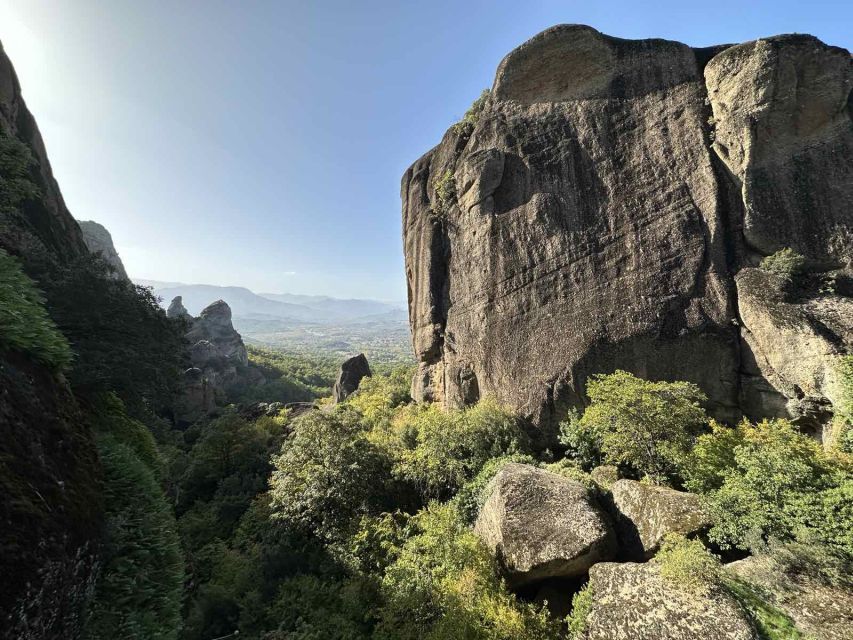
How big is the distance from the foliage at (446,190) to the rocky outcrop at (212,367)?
16.1 meters

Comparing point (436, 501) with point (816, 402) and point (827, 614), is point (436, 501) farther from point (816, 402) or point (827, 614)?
point (816, 402)

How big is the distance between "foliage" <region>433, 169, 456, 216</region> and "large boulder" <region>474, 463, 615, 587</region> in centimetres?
1567

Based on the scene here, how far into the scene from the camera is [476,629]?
24.1ft

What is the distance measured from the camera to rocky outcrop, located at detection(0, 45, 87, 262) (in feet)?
48.3

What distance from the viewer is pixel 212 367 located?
52.0 meters

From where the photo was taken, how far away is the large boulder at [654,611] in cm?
583

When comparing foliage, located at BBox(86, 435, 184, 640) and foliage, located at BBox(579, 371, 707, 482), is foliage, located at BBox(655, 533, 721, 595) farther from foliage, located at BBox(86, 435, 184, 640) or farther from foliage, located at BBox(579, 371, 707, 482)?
foliage, located at BBox(86, 435, 184, 640)

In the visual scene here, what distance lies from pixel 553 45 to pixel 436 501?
69.2ft

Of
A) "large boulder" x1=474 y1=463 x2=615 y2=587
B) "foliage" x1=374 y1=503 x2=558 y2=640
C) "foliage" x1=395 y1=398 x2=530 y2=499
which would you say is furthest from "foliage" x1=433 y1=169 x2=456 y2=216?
"foliage" x1=374 y1=503 x2=558 y2=640

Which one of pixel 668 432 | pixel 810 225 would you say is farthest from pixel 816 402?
pixel 810 225

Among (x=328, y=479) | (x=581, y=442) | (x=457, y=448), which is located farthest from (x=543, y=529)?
(x=328, y=479)

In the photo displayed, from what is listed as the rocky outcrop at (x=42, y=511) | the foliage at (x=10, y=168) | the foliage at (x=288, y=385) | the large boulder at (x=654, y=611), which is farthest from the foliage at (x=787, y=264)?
the foliage at (x=288, y=385)

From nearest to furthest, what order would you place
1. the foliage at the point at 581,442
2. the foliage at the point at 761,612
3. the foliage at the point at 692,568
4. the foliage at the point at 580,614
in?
the foliage at the point at 761,612
the foliage at the point at 692,568
the foliage at the point at 580,614
the foliage at the point at 581,442

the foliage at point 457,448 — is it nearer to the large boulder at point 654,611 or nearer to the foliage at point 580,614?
the foliage at point 580,614
